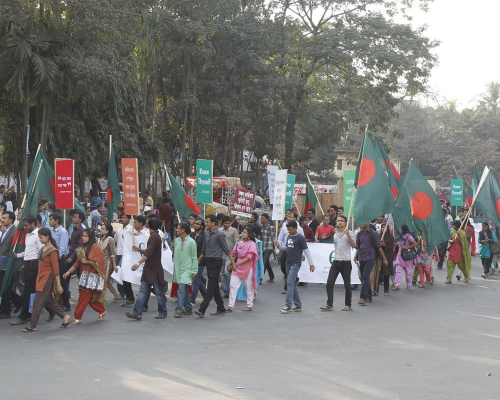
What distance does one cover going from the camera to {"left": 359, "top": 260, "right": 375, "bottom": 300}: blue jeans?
1255 centimetres

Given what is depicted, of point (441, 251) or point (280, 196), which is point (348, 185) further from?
point (280, 196)

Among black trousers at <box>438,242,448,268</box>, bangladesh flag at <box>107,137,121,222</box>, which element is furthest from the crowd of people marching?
black trousers at <box>438,242,448,268</box>

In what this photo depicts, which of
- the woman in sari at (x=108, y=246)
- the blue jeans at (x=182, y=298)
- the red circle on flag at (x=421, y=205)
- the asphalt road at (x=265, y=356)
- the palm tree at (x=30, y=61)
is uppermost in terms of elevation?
the palm tree at (x=30, y=61)

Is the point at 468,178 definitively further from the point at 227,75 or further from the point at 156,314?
the point at 156,314

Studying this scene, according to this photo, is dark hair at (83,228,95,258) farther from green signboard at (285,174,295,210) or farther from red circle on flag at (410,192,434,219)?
green signboard at (285,174,295,210)

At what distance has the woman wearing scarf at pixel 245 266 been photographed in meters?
11.8

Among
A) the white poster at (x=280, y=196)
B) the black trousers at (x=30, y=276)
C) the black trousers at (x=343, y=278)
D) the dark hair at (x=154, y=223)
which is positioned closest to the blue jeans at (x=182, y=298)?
the dark hair at (x=154, y=223)

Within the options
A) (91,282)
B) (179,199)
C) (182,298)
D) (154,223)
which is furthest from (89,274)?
(179,199)

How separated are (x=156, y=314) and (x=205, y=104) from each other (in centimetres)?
2405

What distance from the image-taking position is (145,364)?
25.4 ft

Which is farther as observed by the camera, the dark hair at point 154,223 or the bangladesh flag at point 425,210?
the bangladesh flag at point 425,210

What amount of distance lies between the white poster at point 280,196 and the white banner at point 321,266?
151cm

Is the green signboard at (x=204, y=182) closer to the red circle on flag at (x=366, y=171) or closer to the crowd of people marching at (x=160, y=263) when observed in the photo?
the crowd of people marching at (x=160, y=263)

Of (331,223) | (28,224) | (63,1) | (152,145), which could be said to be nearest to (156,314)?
(28,224)
